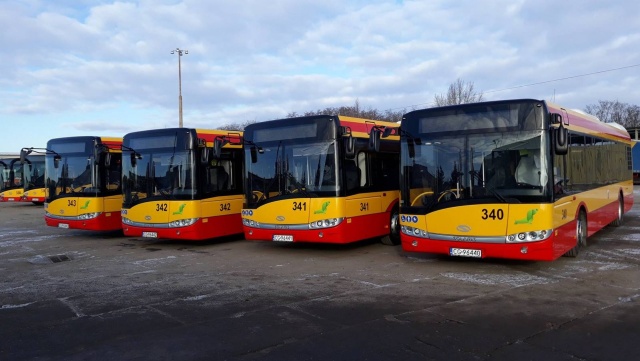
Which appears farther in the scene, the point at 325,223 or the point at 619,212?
the point at 619,212

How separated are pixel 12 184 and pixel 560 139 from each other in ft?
105

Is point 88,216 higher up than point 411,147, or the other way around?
point 411,147

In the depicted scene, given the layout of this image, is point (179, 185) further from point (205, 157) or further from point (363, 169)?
point (363, 169)

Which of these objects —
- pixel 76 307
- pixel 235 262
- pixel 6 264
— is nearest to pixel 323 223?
pixel 235 262

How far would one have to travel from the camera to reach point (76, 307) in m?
7.54

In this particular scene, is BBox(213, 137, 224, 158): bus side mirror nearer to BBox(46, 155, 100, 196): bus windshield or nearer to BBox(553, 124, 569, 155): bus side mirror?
BBox(46, 155, 100, 196): bus windshield

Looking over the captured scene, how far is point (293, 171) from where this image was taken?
1171 centimetres

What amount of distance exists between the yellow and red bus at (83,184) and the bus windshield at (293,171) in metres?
5.04

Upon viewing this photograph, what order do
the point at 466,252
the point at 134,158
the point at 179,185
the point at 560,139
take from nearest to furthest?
1. the point at 560,139
2. the point at 466,252
3. the point at 179,185
4. the point at 134,158

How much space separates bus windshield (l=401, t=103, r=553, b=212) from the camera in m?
8.84

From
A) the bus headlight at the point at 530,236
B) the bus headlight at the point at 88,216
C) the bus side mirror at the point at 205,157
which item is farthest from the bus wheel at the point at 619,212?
the bus headlight at the point at 88,216

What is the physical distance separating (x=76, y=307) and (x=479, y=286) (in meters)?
5.82

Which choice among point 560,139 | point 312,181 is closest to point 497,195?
point 560,139

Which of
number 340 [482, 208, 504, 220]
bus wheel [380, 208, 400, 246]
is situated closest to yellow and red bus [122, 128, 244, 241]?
bus wheel [380, 208, 400, 246]
